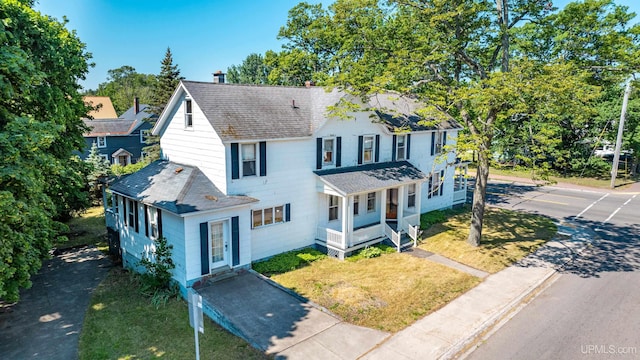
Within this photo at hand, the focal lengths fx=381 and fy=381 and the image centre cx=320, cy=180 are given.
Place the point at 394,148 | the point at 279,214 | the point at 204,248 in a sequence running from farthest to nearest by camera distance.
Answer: the point at 394,148 < the point at 279,214 < the point at 204,248

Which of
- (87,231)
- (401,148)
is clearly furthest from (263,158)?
(87,231)

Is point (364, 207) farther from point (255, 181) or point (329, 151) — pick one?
point (255, 181)

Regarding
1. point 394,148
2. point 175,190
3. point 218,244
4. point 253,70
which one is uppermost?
point 253,70

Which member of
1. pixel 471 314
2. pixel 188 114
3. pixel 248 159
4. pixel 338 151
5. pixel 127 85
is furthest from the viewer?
pixel 127 85

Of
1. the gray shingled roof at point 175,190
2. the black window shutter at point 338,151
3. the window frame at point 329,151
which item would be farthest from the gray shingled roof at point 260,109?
the gray shingled roof at point 175,190

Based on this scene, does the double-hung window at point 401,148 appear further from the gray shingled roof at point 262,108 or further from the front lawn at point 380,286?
the front lawn at point 380,286

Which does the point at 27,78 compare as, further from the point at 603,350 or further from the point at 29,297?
the point at 603,350

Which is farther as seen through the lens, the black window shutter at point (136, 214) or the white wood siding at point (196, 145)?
the black window shutter at point (136, 214)
